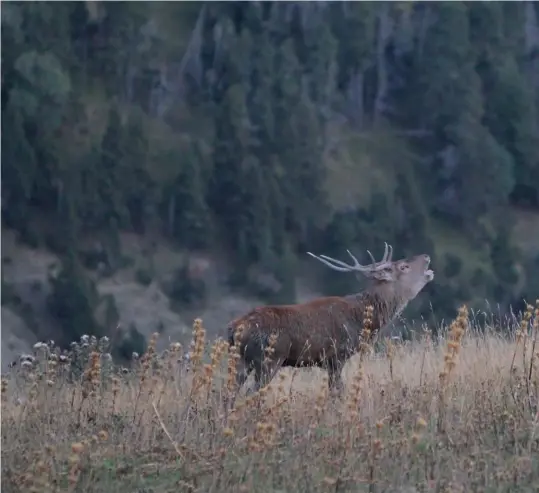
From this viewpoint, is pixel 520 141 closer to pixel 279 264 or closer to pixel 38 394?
pixel 279 264

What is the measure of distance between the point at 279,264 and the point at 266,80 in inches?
402

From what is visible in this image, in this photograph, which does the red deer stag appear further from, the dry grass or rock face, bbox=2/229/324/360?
rock face, bbox=2/229/324/360

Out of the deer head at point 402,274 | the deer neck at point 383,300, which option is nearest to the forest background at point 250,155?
the deer head at point 402,274

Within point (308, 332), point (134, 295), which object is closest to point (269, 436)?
point (308, 332)

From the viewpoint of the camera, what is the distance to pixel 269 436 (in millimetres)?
5879

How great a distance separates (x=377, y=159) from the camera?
52.2 metres

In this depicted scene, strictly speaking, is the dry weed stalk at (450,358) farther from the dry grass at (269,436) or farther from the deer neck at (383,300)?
the deer neck at (383,300)

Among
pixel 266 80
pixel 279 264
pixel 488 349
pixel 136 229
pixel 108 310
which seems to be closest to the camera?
pixel 488 349

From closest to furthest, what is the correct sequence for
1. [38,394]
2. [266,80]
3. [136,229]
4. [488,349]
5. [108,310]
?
[38,394] → [488,349] → [108,310] → [136,229] → [266,80]

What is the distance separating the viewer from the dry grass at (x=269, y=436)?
5.80 metres

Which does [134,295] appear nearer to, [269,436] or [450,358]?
[450,358]

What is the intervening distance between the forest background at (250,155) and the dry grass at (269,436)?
101ft

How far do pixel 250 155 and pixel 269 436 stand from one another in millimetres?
43040

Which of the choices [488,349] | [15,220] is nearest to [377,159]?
[15,220]
